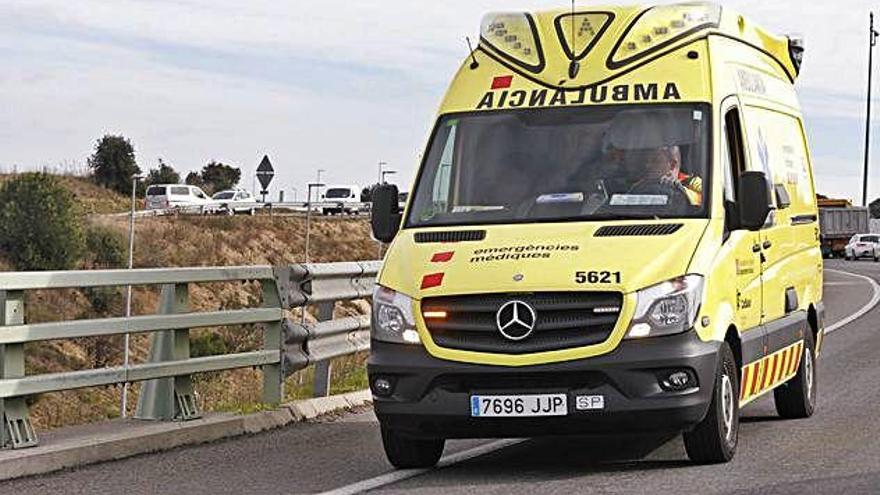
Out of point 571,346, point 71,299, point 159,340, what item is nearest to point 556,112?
point 571,346

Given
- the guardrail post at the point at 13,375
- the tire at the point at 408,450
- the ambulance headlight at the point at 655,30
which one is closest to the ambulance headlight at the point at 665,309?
the tire at the point at 408,450

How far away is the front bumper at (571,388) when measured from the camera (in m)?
9.05

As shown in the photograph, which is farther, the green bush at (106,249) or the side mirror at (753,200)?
the green bush at (106,249)

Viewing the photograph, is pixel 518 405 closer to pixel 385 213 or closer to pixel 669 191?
pixel 669 191

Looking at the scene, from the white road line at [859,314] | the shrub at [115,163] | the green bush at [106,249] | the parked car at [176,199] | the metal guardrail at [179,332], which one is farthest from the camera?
the shrub at [115,163]

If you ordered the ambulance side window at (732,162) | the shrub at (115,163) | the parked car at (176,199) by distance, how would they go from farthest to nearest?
1. the shrub at (115,163)
2. the parked car at (176,199)
3. the ambulance side window at (732,162)

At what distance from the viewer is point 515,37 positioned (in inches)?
425

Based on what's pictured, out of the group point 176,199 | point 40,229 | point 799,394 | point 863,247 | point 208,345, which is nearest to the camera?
point 799,394

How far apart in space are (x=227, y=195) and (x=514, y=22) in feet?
264

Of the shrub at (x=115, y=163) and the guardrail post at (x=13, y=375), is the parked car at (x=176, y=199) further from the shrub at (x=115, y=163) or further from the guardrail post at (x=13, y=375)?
the guardrail post at (x=13, y=375)

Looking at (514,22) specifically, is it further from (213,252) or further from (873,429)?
(213,252)

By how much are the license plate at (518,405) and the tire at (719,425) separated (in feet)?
3.01

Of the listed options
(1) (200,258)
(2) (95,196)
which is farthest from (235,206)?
(2) (95,196)

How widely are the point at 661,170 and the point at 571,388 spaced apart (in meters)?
1.68
